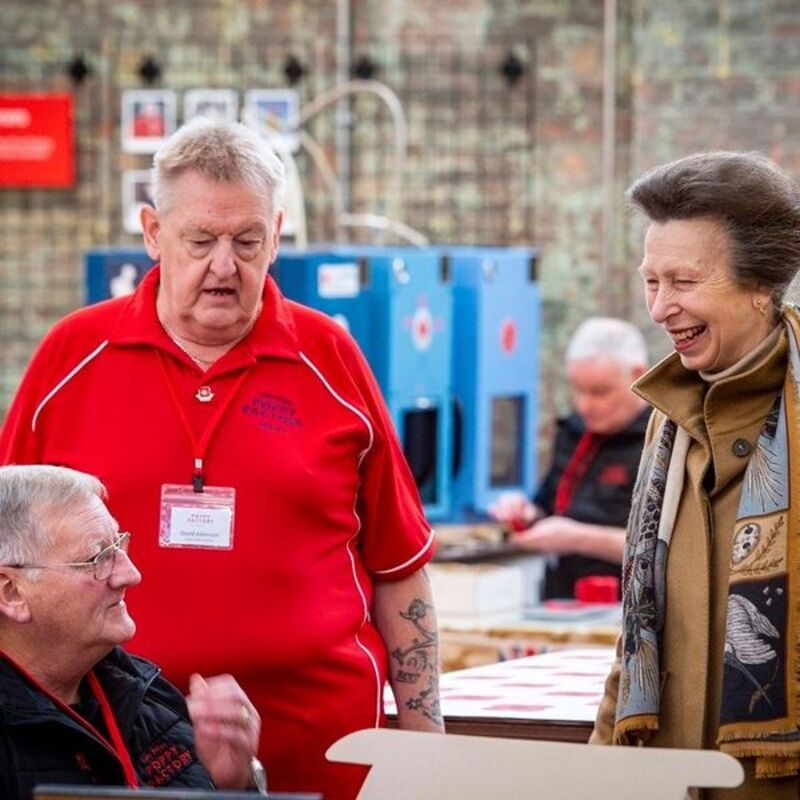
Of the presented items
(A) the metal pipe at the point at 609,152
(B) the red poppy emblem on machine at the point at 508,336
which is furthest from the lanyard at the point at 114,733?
(A) the metal pipe at the point at 609,152

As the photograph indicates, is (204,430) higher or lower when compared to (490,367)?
higher

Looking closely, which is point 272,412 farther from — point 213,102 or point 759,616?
point 213,102

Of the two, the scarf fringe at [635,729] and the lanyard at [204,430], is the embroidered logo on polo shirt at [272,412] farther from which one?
the scarf fringe at [635,729]

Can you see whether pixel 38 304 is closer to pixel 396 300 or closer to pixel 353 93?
pixel 353 93

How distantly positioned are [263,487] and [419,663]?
1.52ft

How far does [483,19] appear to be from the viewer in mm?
11117

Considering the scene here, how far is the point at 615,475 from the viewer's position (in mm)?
6375

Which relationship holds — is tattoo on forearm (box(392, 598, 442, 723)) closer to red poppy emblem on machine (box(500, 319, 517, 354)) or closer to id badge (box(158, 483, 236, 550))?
id badge (box(158, 483, 236, 550))

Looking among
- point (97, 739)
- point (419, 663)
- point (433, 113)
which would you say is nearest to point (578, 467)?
point (419, 663)

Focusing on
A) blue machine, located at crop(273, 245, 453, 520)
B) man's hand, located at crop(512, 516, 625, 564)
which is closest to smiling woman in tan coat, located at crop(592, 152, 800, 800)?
man's hand, located at crop(512, 516, 625, 564)

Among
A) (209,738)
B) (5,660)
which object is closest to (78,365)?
(5,660)

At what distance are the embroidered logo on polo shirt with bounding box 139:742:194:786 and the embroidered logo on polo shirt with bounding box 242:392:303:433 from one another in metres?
0.57

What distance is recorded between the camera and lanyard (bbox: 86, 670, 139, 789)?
2785 mm

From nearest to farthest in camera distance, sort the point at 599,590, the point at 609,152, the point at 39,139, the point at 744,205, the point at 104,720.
Result: the point at 744,205 → the point at 104,720 → the point at 599,590 → the point at 609,152 → the point at 39,139
